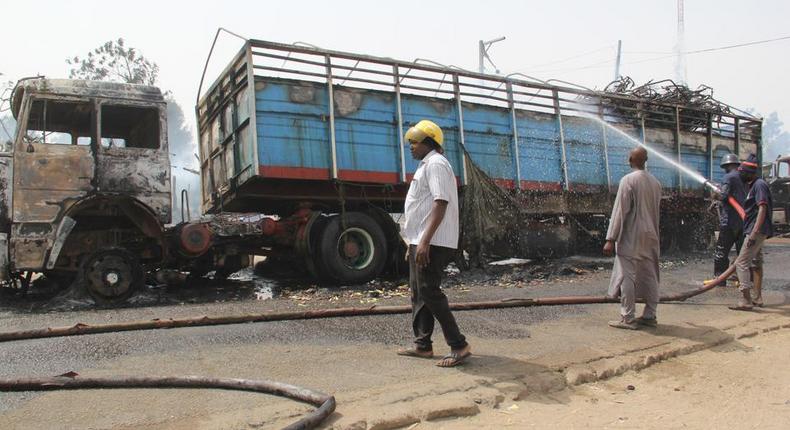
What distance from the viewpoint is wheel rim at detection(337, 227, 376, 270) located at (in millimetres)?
8336

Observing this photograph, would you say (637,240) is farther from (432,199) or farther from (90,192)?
(90,192)

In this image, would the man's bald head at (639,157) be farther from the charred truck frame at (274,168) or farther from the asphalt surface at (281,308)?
the charred truck frame at (274,168)

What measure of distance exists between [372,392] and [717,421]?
188 centimetres

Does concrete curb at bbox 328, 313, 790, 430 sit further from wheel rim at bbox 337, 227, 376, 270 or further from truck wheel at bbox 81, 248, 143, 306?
truck wheel at bbox 81, 248, 143, 306

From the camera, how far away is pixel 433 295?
3.85 metres

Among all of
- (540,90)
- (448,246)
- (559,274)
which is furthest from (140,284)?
(540,90)

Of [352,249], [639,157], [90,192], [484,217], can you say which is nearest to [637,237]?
[639,157]

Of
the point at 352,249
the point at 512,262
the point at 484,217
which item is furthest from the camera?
the point at 512,262

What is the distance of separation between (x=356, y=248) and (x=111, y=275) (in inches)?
123

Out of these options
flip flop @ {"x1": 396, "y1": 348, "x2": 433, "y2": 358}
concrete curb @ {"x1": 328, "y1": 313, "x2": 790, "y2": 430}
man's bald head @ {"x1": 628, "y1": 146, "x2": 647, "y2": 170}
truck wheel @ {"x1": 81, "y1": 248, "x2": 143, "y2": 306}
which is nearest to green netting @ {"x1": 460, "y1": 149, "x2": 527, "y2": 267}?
man's bald head @ {"x1": 628, "y1": 146, "x2": 647, "y2": 170}

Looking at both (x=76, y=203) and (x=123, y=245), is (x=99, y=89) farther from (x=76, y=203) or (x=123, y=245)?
(x=123, y=245)

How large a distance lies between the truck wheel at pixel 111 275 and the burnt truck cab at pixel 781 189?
56.9ft

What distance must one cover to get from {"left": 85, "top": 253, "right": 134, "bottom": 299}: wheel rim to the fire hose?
2041 millimetres

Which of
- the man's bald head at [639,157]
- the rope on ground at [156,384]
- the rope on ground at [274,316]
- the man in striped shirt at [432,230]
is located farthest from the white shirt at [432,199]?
the man's bald head at [639,157]
